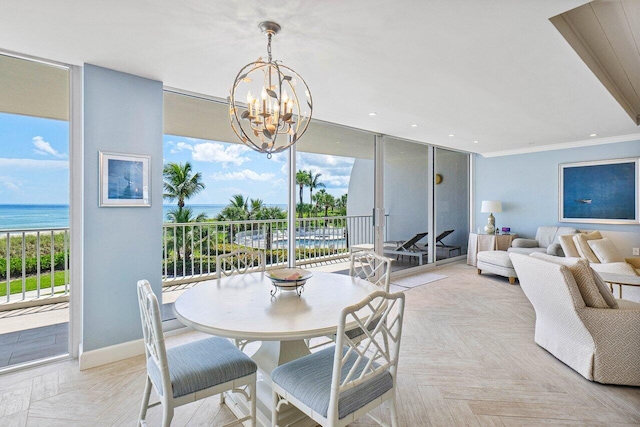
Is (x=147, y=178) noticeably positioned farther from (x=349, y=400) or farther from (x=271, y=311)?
Result: (x=349, y=400)

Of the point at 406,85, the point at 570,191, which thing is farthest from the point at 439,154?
the point at 406,85

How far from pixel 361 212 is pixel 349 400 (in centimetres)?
467

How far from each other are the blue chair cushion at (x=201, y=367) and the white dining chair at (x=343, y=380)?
0.67 feet

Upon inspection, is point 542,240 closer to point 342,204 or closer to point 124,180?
point 342,204

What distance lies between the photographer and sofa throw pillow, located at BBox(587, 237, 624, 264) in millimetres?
4285

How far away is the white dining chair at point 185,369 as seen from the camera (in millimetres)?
1417

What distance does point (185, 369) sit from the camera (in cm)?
154

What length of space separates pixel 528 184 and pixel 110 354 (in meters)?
7.10

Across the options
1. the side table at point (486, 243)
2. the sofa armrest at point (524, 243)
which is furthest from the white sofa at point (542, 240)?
the side table at point (486, 243)

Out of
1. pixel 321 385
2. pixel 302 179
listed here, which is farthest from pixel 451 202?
pixel 321 385

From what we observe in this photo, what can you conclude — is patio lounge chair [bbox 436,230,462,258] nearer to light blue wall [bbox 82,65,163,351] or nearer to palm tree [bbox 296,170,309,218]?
palm tree [bbox 296,170,309,218]

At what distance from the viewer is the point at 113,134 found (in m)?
2.63

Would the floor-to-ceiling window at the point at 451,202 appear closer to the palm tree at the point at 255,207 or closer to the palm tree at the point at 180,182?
the palm tree at the point at 255,207

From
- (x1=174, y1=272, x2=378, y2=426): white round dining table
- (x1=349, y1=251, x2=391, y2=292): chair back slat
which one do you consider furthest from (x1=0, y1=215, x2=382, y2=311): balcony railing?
(x1=174, y1=272, x2=378, y2=426): white round dining table
